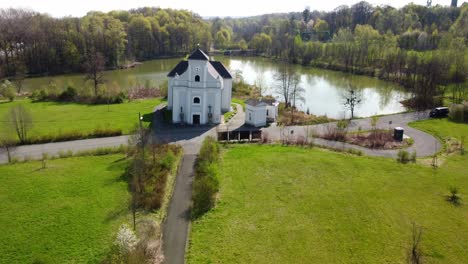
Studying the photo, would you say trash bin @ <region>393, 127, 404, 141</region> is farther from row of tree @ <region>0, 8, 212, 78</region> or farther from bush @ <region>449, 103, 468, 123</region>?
row of tree @ <region>0, 8, 212, 78</region>

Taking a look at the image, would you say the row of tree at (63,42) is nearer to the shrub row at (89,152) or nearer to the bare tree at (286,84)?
the bare tree at (286,84)

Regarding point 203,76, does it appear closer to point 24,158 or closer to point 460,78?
point 24,158

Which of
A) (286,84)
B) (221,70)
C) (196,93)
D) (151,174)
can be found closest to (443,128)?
(286,84)

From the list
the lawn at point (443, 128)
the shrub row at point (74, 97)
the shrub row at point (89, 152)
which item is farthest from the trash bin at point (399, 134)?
the shrub row at point (74, 97)

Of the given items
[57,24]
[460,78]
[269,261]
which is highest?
[57,24]

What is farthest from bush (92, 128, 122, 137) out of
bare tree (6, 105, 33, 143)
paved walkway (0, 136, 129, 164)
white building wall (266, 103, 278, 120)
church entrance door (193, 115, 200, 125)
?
white building wall (266, 103, 278, 120)

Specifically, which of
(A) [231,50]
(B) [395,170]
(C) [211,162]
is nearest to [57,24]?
(A) [231,50]
